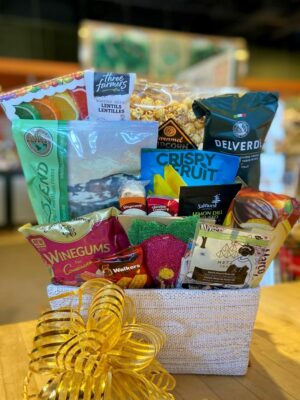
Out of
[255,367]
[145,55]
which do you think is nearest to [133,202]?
[255,367]

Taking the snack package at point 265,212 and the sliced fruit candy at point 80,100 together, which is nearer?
the snack package at point 265,212

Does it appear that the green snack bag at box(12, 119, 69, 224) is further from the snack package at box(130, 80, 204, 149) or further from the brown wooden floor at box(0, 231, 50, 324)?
the brown wooden floor at box(0, 231, 50, 324)

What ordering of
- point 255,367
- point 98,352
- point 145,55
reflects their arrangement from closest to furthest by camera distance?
point 98,352 → point 255,367 → point 145,55

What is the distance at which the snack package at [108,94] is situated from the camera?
595mm

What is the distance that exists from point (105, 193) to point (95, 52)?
5.00m

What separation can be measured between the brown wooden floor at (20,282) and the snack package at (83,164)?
137 cm

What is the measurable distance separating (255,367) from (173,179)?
0.30 metres

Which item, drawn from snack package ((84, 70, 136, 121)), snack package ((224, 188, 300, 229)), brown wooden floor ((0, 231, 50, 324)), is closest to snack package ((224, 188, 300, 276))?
snack package ((224, 188, 300, 229))

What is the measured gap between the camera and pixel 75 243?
20.1 inches

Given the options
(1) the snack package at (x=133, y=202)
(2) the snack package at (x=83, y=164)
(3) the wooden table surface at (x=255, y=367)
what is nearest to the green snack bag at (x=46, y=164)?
(2) the snack package at (x=83, y=164)

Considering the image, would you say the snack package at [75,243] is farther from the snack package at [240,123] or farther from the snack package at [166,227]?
the snack package at [240,123]

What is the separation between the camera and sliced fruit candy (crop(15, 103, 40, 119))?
597 millimetres

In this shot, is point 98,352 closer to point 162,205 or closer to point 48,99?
point 162,205

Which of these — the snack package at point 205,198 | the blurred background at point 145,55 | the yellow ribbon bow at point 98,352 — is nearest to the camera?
the yellow ribbon bow at point 98,352
